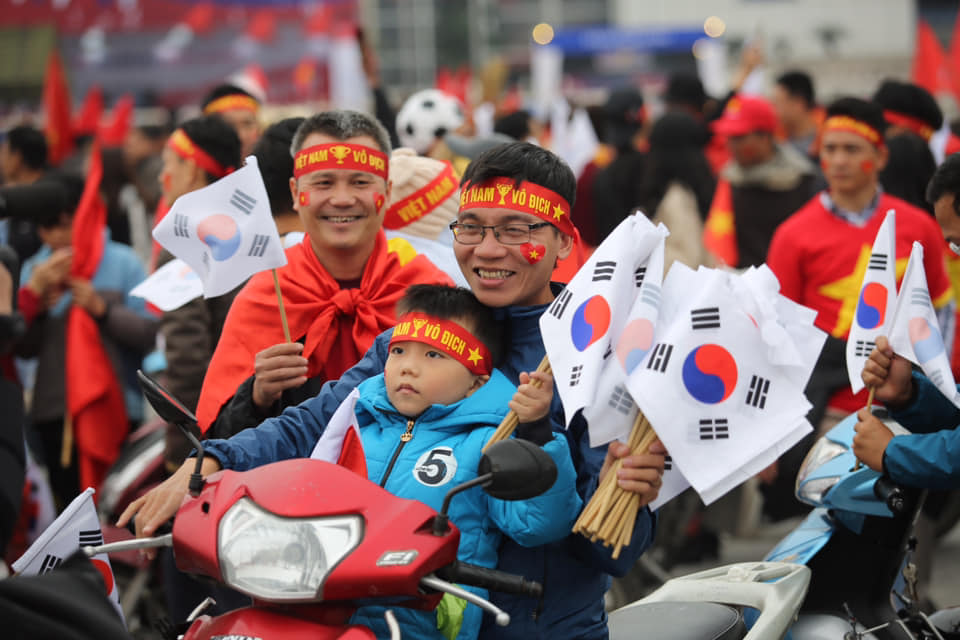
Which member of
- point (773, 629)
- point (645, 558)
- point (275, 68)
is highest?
point (275, 68)

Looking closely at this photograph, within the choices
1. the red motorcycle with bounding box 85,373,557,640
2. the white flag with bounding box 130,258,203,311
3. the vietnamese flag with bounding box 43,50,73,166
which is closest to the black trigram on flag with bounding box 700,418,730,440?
the red motorcycle with bounding box 85,373,557,640

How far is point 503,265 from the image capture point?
10.4 ft

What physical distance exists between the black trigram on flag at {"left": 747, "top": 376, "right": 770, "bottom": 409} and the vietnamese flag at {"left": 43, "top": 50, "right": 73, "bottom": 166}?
10965mm

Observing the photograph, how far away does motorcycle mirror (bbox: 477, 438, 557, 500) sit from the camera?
2.38m

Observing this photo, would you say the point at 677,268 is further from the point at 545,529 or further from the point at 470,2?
the point at 470,2

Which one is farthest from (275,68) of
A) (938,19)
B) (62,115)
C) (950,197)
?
(938,19)

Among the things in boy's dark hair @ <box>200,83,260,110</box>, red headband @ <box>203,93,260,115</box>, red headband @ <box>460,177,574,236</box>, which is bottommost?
red headband @ <box>460,177,574,236</box>

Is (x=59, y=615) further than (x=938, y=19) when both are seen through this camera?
No

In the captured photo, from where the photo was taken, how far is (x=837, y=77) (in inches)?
1730

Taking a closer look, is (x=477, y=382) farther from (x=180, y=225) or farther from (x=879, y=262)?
(x=879, y=262)

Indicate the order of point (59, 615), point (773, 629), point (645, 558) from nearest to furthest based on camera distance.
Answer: point (59, 615) → point (773, 629) → point (645, 558)

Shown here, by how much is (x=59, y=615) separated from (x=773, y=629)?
2013 millimetres

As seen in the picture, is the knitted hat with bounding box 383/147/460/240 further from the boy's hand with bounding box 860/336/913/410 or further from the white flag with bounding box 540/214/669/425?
the white flag with bounding box 540/214/669/425

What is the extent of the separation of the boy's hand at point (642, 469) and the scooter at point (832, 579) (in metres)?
0.74
